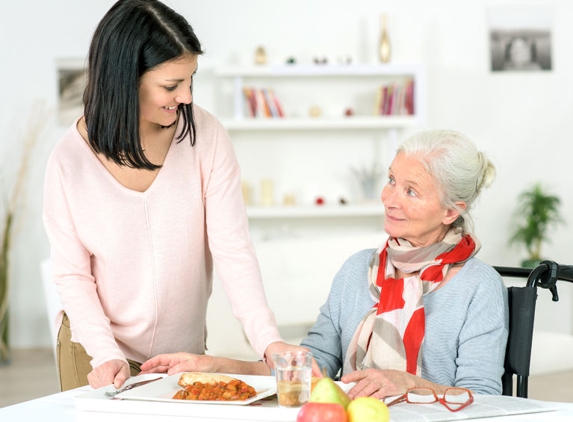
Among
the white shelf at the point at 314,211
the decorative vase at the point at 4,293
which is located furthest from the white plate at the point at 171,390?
the decorative vase at the point at 4,293

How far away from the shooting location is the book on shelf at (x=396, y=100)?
530 cm

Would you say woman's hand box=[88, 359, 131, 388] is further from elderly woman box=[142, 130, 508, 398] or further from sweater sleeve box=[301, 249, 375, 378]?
sweater sleeve box=[301, 249, 375, 378]

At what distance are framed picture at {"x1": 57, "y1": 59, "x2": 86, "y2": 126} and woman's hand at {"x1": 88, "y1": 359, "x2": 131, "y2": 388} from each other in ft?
13.4

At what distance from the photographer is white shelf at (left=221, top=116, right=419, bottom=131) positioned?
5.21 m

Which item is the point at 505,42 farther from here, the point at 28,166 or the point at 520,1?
the point at 28,166

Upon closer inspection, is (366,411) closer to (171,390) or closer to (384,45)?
(171,390)

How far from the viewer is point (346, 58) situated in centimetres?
548

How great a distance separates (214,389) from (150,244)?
457mm

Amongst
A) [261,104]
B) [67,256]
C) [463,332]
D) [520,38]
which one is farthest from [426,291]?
[520,38]

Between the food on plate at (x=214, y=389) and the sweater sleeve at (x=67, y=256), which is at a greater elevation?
the sweater sleeve at (x=67, y=256)

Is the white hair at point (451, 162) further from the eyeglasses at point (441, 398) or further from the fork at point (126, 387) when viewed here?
the fork at point (126, 387)

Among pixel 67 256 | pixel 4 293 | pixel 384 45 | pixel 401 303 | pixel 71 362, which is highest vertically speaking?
pixel 384 45

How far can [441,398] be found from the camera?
145 cm

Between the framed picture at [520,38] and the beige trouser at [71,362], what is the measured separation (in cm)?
426
